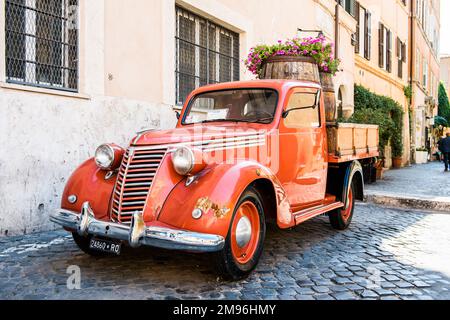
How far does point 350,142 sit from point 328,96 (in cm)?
97

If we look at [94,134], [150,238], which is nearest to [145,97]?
[94,134]

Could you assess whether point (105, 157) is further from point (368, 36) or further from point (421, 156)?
point (421, 156)

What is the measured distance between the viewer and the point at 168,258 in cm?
399

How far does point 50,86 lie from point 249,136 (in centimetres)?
290

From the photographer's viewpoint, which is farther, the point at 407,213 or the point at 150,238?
the point at 407,213

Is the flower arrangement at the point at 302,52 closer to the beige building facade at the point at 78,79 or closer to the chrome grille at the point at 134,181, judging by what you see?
the beige building facade at the point at 78,79

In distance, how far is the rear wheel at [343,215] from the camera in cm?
540

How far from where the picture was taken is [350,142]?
555cm

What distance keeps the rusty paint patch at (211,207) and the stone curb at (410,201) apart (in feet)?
17.9

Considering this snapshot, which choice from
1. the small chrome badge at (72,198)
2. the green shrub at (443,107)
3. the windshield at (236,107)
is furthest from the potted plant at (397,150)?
the green shrub at (443,107)

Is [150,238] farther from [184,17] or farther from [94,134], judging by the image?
[184,17]

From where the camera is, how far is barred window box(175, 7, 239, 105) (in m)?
7.71

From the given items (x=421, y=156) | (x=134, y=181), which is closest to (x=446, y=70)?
(x=421, y=156)

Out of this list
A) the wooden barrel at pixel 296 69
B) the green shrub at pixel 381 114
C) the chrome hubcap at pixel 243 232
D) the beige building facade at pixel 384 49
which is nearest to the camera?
the chrome hubcap at pixel 243 232
